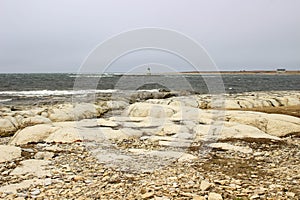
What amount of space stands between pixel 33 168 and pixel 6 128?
7.12m

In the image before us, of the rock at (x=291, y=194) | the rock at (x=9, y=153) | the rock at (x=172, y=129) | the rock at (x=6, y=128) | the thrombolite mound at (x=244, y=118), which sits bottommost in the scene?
the rock at (x=6, y=128)

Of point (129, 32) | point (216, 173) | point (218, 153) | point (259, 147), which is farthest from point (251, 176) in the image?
point (129, 32)

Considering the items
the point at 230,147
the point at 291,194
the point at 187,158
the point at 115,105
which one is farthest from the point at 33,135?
the point at 115,105

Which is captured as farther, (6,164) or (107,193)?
(6,164)

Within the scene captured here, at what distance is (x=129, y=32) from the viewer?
12.6 m

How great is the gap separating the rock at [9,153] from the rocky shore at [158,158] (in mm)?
23

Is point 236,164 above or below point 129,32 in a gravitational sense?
below

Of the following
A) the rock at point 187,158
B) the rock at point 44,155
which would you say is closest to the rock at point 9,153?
the rock at point 44,155

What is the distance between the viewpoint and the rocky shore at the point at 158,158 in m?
5.54

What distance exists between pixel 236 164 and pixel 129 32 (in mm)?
7626

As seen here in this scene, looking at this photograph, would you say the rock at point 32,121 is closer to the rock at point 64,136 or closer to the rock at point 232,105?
the rock at point 64,136

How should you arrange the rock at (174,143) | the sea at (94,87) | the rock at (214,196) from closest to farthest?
1. the rock at (214,196)
2. the rock at (174,143)
3. the sea at (94,87)

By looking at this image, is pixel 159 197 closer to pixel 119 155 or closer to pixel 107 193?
pixel 107 193

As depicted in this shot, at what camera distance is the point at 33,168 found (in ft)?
21.8
